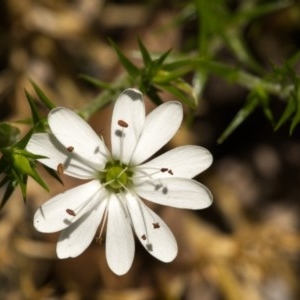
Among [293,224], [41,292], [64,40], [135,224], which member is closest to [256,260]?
[293,224]

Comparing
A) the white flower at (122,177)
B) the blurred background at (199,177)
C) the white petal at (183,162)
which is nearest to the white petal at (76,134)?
the white flower at (122,177)

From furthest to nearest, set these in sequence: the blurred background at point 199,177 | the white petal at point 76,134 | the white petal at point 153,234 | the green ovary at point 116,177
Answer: the blurred background at point 199,177 < the green ovary at point 116,177 < the white petal at point 153,234 < the white petal at point 76,134

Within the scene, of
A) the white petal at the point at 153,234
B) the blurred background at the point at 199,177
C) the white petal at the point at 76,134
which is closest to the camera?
the white petal at the point at 76,134

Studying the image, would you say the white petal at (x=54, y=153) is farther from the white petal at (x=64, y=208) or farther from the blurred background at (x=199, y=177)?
the blurred background at (x=199, y=177)

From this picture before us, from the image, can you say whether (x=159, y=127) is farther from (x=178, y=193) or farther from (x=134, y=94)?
(x=178, y=193)

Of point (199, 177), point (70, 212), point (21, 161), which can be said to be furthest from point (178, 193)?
point (199, 177)

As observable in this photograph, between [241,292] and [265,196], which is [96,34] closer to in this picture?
[265,196]

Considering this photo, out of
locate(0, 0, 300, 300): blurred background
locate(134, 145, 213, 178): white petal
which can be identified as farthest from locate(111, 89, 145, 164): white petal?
locate(0, 0, 300, 300): blurred background
